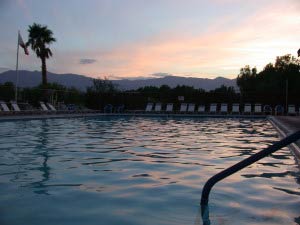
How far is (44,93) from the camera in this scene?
2417 cm

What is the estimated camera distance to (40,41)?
1241 inches

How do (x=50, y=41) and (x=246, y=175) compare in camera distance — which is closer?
(x=246, y=175)

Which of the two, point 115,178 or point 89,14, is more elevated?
point 89,14

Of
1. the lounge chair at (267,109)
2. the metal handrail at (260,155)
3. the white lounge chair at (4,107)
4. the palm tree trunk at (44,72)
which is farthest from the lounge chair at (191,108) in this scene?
the metal handrail at (260,155)

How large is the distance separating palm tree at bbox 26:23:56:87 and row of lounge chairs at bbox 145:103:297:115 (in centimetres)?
1100

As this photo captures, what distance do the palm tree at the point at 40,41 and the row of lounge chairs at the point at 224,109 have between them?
11.0 metres

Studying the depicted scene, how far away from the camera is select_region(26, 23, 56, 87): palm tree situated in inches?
1238

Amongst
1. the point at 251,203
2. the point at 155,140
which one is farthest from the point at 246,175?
the point at 155,140

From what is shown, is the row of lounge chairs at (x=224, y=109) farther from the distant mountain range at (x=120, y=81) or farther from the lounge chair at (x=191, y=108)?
the distant mountain range at (x=120, y=81)

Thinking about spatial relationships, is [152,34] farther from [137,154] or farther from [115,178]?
[115,178]

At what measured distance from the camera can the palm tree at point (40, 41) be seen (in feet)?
103

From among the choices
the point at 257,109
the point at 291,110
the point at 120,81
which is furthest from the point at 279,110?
the point at 120,81

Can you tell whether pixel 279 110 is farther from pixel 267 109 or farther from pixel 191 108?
pixel 191 108

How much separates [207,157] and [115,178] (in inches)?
89.0
